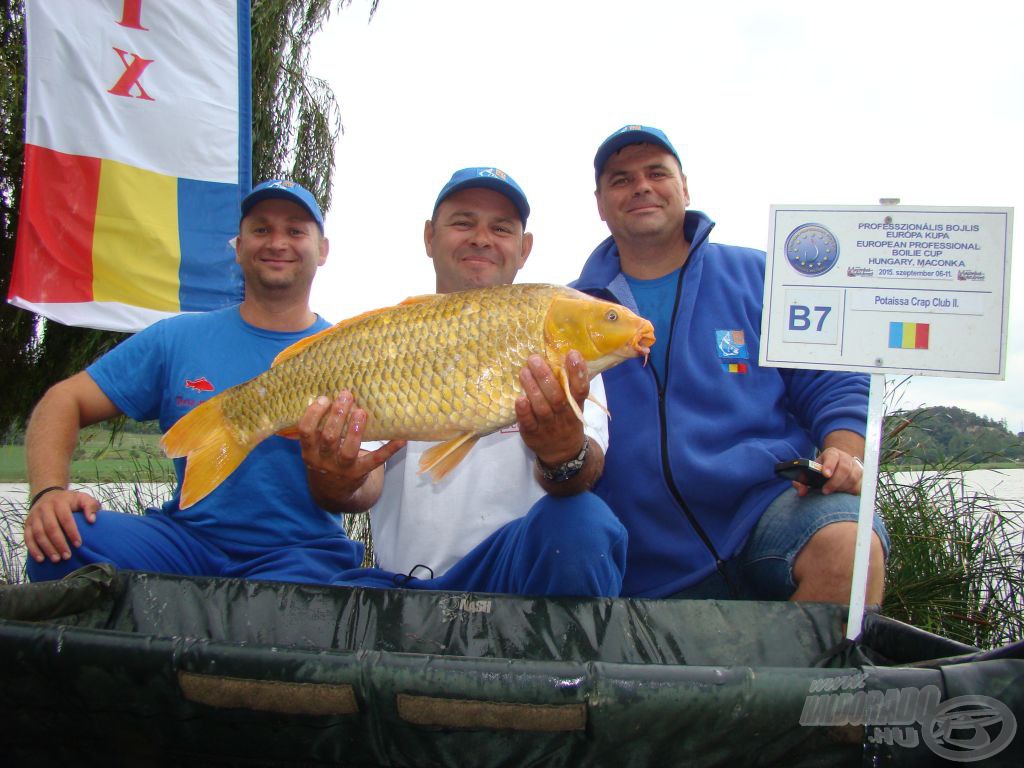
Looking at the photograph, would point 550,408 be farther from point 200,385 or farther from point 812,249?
point 200,385

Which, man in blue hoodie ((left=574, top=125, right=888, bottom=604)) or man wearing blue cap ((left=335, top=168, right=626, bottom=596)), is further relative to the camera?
man in blue hoodie ((left=574, top=125, right=888, bottom=604))

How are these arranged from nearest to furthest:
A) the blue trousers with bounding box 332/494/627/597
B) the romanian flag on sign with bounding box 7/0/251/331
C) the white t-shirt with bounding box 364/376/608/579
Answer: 1. the blue trousers with bounding box 332/494/627/597
2. the white t-shirt with bounding box 364/376/608/579
3. the romanian flag on sign with bounding box 7/0/251/331

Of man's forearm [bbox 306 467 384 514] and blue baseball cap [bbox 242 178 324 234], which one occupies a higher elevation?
blue baseball cap [bbox 242 178 324 234]

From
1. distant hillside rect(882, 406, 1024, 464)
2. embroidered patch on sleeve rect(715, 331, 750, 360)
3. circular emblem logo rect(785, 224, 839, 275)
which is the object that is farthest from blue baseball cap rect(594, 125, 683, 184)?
distant hillside rect(882, 406, 1024, 464)

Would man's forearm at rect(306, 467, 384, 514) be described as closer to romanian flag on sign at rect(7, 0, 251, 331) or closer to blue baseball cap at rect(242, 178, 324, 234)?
blue baseball cap at rect(242, 178, 324, 234)

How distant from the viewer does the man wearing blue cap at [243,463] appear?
63.7 inches

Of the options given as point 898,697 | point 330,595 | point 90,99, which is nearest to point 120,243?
point 90,99

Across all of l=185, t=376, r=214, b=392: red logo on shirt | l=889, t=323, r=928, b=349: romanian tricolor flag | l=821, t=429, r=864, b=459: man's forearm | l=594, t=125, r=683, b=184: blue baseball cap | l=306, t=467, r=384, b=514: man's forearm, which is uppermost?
l=594, t=125, r=683, b=184: blue baseball cap

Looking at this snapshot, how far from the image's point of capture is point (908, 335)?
1337mm

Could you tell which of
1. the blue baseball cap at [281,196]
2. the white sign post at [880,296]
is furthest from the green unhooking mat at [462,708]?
the blue baseball cap at [281,196]

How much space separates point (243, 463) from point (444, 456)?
2.62 feet

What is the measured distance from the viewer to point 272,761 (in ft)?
3.31

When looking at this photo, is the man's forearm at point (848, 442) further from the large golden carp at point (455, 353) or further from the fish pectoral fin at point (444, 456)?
the fish pectoral fin at point (444, 456)

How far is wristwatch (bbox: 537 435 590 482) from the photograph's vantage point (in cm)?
143
